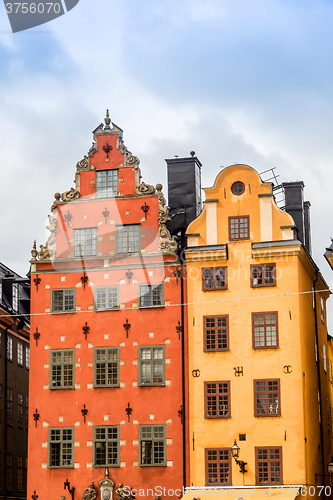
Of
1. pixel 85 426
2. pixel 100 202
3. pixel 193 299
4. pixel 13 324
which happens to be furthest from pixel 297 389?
pixel 13 324

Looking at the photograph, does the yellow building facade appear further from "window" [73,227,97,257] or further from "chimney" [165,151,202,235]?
"window" [73,227,97,257]

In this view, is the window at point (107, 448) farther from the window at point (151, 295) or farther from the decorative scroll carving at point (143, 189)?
the decorative scroll carving at point (143, 189)

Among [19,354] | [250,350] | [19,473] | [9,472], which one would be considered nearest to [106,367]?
[250,350]

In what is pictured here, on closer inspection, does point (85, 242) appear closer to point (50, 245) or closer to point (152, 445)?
point (50, 245)

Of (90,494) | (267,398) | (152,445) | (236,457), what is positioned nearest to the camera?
(236,457)

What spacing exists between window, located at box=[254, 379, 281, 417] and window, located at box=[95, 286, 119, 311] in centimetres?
713

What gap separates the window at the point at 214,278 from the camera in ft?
120

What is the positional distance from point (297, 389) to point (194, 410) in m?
4.41

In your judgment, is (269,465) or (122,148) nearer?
(269,465)

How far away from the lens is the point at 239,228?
36969 millimetres

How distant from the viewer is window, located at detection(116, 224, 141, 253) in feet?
124

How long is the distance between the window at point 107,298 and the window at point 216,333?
4.11m

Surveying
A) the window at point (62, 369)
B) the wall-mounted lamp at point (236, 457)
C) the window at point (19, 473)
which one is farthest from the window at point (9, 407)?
the wall-mounted lamp at point (236, 457)

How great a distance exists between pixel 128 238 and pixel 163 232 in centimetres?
163
